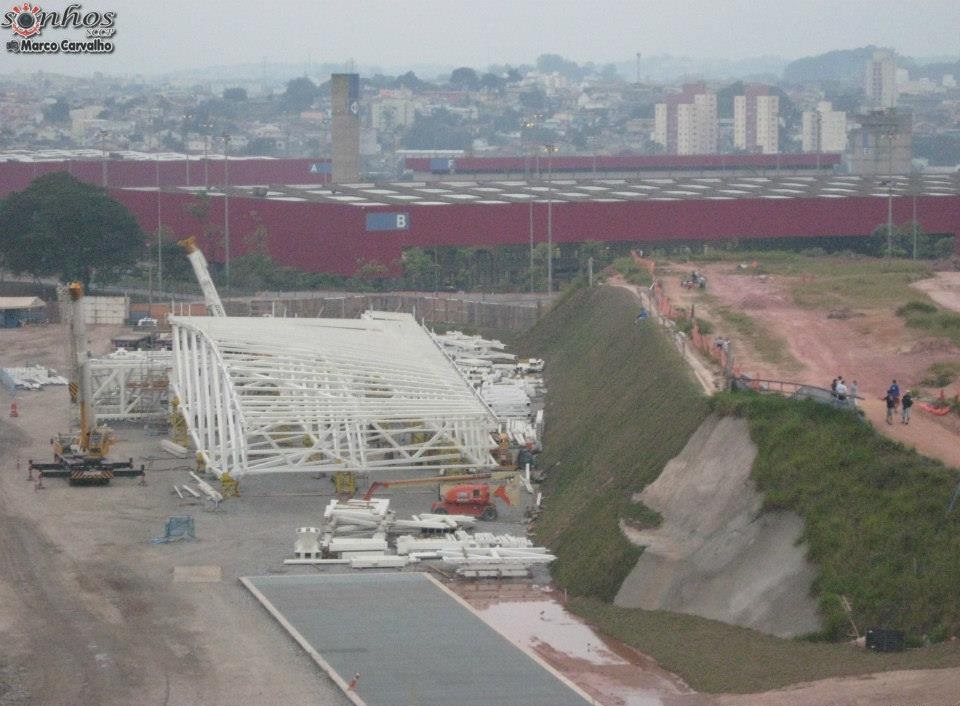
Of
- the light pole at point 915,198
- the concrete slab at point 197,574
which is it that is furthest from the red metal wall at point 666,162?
the concrete slab at point 197,574

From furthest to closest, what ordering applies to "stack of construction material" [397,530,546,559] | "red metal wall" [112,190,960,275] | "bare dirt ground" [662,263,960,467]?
1. "red metal wall" [112,190,960,275]
2. "stack of construction material" [397,530,546,559]
3. "bare dirt ground" [662,263,960,467]

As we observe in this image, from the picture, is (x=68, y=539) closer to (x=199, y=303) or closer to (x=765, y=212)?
(x=199, y=303)

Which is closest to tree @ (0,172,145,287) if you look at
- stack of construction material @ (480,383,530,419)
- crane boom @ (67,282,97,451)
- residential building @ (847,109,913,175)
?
crane boom @ (67,282,97,451)

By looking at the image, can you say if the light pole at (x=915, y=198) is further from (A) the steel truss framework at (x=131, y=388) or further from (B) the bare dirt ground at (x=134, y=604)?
(B) the bare dirt ground at (x=134, y=604)

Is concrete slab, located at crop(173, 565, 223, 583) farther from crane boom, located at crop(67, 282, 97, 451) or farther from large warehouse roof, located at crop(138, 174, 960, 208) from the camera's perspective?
large warehouse roof, located at crop(138, 174, 960, 208)

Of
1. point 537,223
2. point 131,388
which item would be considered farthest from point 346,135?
point 131,388

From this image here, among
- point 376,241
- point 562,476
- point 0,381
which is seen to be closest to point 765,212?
point 376,241
